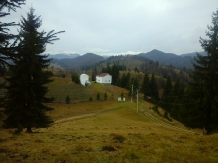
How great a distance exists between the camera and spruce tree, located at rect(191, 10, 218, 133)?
20.8 meters

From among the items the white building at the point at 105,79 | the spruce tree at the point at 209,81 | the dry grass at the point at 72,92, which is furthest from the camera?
the white building at the point at 105,79

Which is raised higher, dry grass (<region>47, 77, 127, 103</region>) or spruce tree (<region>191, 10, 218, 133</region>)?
spruce tree (<region>191, 10, 218, 133</region>)

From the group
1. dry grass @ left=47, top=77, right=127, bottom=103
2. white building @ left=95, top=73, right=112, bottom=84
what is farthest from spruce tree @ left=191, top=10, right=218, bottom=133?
white building @ left=95, top=73, right=112, bottom=84

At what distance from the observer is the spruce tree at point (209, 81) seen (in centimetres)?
2077

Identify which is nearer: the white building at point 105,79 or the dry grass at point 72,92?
the dry grass at point 72,92

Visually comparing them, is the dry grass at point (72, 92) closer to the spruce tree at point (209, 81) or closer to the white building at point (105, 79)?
the white building at point (105, 79)

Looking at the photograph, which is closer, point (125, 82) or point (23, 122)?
point (23, 122)

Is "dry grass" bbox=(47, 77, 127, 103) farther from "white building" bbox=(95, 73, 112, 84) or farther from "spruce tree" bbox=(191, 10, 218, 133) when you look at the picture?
A: "spruce tree" bbox=(191, 10, 218, 133)

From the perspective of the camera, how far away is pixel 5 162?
25.6ft

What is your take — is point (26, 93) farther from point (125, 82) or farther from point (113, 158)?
point (125, 82)

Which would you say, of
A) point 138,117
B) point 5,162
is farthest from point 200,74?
point 138,117

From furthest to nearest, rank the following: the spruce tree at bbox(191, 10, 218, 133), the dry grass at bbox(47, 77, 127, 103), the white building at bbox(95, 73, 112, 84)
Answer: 1. the white building at bbox(95, 73, 112, 84)
2. the dry grass at bbox(47, 77, 127, 103)
3. the spruce tree at bbox(191, 10, 218, 133)

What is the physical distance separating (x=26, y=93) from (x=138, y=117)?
3403 centimetres

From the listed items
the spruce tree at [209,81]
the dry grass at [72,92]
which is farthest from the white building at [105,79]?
the spruce tree at [209,81]
